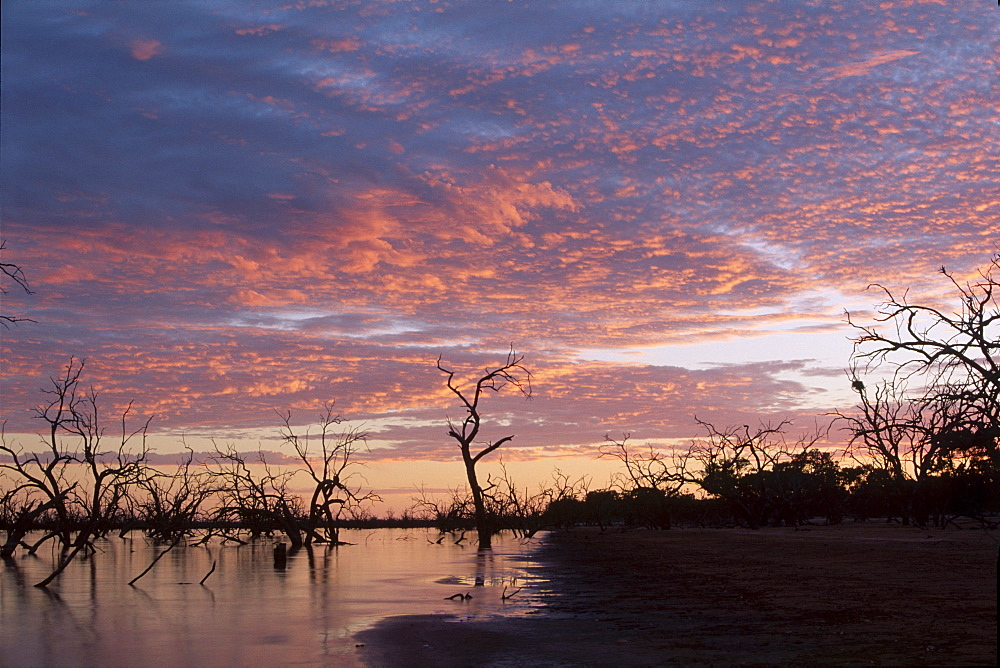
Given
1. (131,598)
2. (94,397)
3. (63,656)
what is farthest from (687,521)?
(63,656)

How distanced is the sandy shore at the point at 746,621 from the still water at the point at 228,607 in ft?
3.85

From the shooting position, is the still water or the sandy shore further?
the still water

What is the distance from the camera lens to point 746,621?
13.2 m

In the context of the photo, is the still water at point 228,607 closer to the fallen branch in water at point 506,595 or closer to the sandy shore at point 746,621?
the fallen branch in water at point 506,595

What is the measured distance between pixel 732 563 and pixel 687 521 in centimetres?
4675

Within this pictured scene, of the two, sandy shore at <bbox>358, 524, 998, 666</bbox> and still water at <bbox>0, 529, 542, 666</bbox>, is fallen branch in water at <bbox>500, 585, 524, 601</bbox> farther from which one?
sandy shore at <bbox>358, 524, 998, 666</bbox>

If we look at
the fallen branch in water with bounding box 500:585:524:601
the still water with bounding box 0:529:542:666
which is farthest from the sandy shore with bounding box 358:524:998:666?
the still water with bounding box 0:529:542:666

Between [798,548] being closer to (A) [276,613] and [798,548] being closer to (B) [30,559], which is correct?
(A) [276,613]

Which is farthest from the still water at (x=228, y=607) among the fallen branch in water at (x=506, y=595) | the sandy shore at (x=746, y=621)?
the sandy shore at (x=746, y=621)

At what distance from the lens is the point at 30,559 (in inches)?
1409

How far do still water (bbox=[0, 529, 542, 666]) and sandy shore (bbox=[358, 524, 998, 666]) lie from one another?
Answer: 1.17m

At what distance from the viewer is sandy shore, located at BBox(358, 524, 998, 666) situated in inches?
417

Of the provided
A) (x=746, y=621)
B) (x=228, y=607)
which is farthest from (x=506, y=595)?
(x=746, y=621)

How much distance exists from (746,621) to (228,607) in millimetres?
10077
